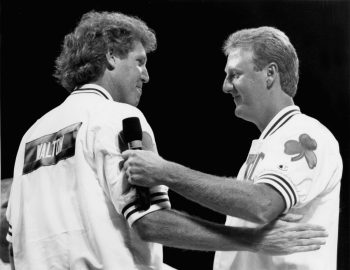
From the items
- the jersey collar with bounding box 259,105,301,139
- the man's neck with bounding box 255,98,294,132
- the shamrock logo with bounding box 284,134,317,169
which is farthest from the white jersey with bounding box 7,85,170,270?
the man's neck with bounding box 255,98,294,132

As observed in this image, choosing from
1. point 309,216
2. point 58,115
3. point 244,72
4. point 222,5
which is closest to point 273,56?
point 244,72

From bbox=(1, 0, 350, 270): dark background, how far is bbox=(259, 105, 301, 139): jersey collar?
149cm

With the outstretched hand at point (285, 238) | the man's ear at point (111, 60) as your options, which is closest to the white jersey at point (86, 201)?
the man's ear at point (111, 60)

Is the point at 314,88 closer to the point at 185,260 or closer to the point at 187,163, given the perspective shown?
the point at 187,163

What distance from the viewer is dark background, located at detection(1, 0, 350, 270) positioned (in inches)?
149

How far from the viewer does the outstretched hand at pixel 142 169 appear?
1.86 m

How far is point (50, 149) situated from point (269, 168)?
0.69 metres

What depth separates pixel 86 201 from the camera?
6.20ft

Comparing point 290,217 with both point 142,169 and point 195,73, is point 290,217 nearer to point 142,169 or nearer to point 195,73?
point 142,169

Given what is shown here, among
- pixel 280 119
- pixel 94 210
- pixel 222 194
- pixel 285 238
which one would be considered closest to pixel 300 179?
pixel 285 238

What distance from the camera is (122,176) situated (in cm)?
188

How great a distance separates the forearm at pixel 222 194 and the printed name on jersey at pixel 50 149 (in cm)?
31

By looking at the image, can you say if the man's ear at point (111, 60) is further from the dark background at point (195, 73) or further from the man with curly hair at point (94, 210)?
the dark background at point (195, 73)

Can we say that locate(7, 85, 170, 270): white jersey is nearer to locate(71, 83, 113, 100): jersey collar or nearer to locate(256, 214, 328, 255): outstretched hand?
locate(71, 83, 113, 100): jersey collar
